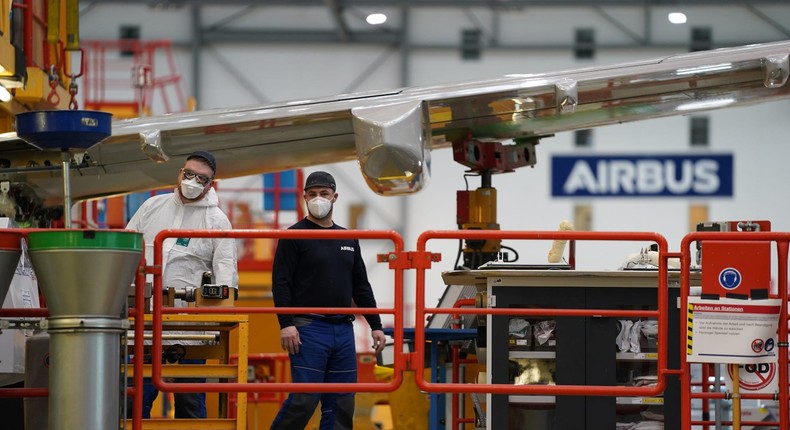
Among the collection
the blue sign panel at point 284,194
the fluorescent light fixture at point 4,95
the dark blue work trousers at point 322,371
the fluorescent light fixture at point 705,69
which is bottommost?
the dark blue work trousers at point 322,371

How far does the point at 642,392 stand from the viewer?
6.61 metres

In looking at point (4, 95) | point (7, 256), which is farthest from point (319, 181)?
point (4, 95)

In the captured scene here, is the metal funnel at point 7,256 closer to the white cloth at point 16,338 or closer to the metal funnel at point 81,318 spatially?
the metal funnel at point 81,318

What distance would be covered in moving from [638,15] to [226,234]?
26145 mm

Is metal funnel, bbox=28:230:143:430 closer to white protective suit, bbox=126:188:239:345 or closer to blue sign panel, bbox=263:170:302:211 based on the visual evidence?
white protective suit, bbox=126:188:239:345

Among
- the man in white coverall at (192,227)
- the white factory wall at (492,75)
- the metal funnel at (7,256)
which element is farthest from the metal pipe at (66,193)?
the white factory wall at (492,75)

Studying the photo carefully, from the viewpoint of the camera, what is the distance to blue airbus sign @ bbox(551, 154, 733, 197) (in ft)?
97.7

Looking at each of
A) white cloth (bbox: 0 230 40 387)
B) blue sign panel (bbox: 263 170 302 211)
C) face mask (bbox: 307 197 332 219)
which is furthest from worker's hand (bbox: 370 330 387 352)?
blue sign panel (bbox: 263 170 302 211)

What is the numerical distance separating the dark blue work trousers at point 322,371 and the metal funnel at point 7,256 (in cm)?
190

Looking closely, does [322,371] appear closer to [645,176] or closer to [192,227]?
[192,227]


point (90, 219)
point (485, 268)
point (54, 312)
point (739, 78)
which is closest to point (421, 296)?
point (485, 268)

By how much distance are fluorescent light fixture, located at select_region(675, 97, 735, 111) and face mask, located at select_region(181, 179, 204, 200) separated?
167 inches

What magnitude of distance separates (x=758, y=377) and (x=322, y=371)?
8.61ft

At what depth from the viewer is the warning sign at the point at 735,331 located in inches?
254
